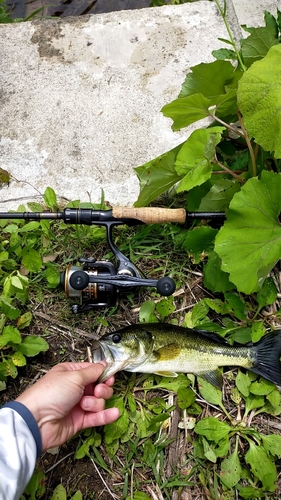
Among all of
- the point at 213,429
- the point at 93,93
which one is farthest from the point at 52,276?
the point at 93,93

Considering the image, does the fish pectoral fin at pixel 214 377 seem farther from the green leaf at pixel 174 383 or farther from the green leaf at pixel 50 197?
the green leaf at pixel 50 197

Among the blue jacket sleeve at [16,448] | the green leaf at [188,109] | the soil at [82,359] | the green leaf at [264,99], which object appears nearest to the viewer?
the blue jacket sleeve at [16,448]

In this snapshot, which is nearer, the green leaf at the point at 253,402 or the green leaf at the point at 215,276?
the green leaf at the point at 253,402

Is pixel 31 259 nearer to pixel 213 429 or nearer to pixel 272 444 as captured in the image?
pixel 213 429

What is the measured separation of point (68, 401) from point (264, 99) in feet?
5.39

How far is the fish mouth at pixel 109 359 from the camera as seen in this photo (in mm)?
2434

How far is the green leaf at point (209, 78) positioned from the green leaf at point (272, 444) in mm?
1848

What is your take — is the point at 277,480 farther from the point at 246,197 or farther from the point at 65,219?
the point at 65,219

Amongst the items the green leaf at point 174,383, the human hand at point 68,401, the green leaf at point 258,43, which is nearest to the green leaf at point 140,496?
the human hand at point 68,401

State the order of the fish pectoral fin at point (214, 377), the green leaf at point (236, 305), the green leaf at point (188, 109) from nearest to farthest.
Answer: the green leaf at point (188, 109) → the fish pectoral fin at point (214, 377) → the green leaf at point (236, 305)

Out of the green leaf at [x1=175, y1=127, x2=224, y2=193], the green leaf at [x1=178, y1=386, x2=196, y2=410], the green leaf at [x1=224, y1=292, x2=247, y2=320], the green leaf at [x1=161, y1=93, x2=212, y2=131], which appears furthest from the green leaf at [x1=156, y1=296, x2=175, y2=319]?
the green leaf at [x1=161, y1=93, x2=212, y2=131]

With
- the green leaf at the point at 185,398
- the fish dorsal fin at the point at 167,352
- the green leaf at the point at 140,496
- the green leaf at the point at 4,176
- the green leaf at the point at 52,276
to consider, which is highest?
the green leaf at the point at 4,176

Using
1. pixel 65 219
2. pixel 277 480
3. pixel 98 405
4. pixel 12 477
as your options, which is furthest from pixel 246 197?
pixel 12 477

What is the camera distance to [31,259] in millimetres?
2682
